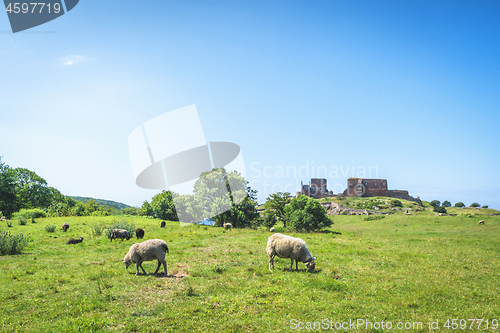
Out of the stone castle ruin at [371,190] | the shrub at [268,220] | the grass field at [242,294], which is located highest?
the stone castle ruin at [371,190]

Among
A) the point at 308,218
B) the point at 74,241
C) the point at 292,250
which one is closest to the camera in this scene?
the point at 292,250

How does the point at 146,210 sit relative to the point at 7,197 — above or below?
below

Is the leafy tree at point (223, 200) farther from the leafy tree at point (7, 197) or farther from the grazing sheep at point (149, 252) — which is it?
the leafy tree at point (7, 197)

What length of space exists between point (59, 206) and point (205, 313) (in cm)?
8488

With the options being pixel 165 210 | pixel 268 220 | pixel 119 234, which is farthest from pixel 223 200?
pixel 165 210

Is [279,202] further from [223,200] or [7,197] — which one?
[7,197]

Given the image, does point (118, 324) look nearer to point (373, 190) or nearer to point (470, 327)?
point (470, 327)

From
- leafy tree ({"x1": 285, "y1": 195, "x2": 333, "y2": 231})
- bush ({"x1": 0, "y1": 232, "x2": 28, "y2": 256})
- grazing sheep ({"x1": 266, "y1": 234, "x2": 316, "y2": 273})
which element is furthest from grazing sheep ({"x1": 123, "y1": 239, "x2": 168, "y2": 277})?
leafy tree ({"x1": 285, "y1": 195, "x2": 333, "y2": 231})

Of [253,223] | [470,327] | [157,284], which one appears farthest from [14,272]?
[253,223]

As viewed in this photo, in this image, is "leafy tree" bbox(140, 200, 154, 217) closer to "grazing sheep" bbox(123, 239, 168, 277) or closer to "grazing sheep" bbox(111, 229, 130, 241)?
"grazing sheep" bbox(111, 229, 130, 241)

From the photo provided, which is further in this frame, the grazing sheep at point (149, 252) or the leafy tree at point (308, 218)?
the leafy tree at point (308, 218)

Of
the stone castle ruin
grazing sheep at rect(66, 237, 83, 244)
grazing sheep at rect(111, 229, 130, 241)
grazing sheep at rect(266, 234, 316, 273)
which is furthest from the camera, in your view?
the stone castle ruin

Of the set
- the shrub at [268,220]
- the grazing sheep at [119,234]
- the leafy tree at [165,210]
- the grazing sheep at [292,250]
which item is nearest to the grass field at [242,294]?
the grazing sheep at [292,250]

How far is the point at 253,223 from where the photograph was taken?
1949 inches
